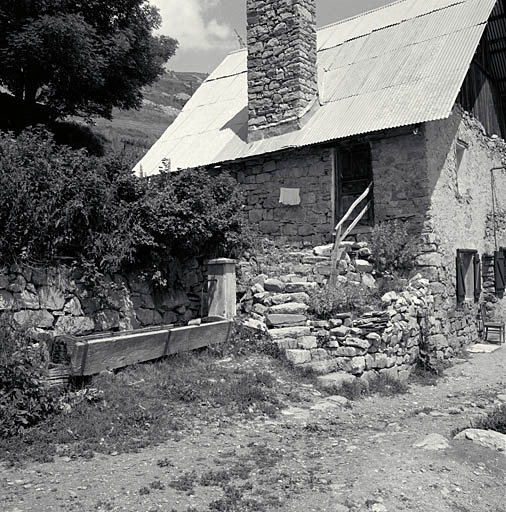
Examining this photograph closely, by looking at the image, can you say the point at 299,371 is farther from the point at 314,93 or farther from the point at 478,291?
the point at 314,93

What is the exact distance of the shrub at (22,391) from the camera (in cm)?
490

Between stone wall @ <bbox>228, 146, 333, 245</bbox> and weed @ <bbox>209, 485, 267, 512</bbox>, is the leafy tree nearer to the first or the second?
stone wall @ <bbox>228, 146, 333, 245</bbox>

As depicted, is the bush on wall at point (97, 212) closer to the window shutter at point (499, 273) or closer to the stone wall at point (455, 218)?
the stone wall at point (455, 218)

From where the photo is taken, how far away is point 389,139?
10.8 meters

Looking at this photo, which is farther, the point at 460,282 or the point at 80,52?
the point at 80,52

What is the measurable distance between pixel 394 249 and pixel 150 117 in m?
41.9

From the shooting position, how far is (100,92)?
18.4m

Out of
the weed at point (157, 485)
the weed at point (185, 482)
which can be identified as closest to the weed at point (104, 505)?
the weed at point (157, 485)

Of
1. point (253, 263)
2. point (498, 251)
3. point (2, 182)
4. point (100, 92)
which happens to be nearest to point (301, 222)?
point (253, 263)

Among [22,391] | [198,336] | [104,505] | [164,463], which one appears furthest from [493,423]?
[22,391]

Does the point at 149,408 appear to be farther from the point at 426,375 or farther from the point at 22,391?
the point at 426,375

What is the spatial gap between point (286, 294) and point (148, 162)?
7525 millimetres

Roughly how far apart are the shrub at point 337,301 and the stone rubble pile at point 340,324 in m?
0.18

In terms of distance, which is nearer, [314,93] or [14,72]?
[314,93]
